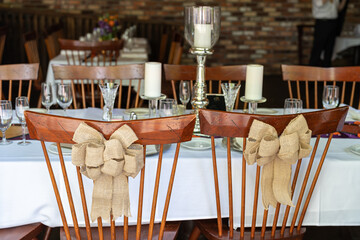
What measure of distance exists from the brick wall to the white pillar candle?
500 centimetres

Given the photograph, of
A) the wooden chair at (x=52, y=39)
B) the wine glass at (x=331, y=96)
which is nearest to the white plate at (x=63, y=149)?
the wine glass at (x=331, y=96)

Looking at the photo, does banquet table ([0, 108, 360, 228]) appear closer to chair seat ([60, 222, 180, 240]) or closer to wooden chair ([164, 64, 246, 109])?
chair seat ([60, 222, 180, 240])

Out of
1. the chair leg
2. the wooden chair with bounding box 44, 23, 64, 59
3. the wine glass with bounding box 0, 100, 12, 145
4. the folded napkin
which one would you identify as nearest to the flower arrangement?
the wooden chair with bounding box 44, 23, 64, 59

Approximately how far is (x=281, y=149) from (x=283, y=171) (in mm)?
91

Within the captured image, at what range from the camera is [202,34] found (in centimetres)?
194

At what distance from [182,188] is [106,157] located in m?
0.50

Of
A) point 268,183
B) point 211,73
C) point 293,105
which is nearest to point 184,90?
point 293,105

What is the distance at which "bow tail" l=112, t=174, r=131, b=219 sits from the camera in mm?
1297

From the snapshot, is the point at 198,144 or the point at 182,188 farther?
the point at 198,144

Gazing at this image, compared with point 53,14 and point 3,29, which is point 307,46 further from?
point 3,29

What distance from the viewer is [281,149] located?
133cm

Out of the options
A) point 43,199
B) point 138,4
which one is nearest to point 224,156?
point 43,199

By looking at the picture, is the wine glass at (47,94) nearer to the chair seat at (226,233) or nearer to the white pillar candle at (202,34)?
the white pillar candle at (202,34)

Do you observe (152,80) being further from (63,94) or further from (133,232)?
(133,232)
